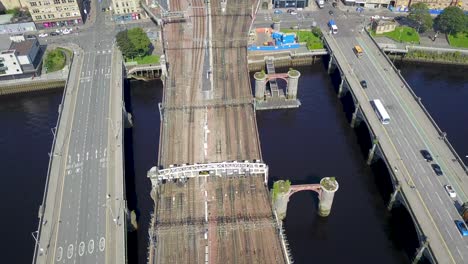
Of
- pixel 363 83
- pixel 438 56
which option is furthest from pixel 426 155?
pixel 438 56

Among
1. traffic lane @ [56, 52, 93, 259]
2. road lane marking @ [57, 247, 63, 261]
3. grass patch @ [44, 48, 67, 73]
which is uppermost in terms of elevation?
grass patch @ [44, 48, 67, 73]

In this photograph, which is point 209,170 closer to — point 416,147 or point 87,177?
point 87,177

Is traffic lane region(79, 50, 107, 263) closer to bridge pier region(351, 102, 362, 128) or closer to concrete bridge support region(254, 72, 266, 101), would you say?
concrete bridge support region(254, 72, 266, 101)

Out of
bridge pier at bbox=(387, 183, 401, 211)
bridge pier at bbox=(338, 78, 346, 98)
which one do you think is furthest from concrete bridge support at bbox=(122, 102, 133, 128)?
bridge pier at bbox=(387, 183, 401, 211)

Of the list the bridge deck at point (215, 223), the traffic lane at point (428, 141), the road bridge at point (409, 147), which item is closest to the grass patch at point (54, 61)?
the bridge deck at point (215, 223)

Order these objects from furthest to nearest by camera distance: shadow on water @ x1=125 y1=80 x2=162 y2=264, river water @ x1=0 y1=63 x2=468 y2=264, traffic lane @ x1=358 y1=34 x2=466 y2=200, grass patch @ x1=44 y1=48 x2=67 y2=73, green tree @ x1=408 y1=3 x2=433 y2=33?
green tree @ x1=408 y1=3 x2=433 y2=33 < grass patch @ x1=44 y1=48 x2=67 y2=73 < traffic lane @ x1=358 y1=34 x2=466 y2=200 < shadow on water @ x1=125 y1=80 x2=162 y2=264 < river water @ x1=0 y1=63 x2=468 y2=264

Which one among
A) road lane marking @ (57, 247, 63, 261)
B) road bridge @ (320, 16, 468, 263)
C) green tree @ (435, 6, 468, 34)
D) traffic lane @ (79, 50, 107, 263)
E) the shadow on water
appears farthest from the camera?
green tree @ (435, 6, 468, 34)

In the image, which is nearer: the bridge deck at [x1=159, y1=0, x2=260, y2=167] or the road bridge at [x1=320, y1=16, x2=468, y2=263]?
the road bridge at [x1=320, y1=16, x2=468, y2=263]

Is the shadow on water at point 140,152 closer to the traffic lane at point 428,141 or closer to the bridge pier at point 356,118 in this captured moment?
the bridge pier at point 356,118
